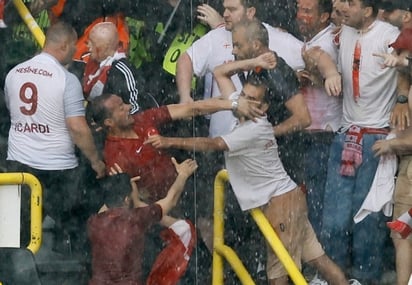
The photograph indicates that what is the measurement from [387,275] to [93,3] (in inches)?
83.4

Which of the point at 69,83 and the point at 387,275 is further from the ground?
the point at 69,83

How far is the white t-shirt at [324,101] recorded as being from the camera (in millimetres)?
8555

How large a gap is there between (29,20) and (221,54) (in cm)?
106

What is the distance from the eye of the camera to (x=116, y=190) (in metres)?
8.62

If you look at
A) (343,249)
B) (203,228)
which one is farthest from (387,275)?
(203,228)

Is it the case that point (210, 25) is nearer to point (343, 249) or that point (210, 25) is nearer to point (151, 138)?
point (151, 138)

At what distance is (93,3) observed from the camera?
8734 mm

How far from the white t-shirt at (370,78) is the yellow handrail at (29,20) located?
1.61 meters

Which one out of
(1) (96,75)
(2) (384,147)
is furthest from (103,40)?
(2) (384,147)

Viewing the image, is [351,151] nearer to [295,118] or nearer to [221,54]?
[295,118]

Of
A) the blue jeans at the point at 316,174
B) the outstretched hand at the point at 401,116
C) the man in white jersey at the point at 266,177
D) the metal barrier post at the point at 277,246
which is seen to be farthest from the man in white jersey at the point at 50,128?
the outstretched hand at the point at 401,116

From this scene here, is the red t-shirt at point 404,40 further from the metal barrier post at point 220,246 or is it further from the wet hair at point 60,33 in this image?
the wet hair at point 60,33

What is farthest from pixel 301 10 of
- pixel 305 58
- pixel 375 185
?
pixel 375 185

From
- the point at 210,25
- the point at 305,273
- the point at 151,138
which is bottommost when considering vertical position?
the point at 305,273
